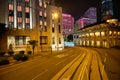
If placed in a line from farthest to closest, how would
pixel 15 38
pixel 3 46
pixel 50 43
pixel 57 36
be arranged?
pixel 57 36 → pixel 50 43 → pixel 15 38 → pixel 3 46

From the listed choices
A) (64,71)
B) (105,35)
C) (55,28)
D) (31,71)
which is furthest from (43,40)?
(64,71)

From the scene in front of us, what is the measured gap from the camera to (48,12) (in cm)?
6494

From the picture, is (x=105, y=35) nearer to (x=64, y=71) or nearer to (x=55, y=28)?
(x=55, y=28)

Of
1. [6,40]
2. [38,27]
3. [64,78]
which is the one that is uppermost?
[38,27]

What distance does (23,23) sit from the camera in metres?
53.0

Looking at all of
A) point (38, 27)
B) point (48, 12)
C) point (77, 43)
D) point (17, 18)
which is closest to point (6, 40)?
point (17, 18)

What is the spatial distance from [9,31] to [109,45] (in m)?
47.4

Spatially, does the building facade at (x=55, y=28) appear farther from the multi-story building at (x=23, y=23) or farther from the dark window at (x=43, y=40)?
the multi-story building at (x=23, y=23)

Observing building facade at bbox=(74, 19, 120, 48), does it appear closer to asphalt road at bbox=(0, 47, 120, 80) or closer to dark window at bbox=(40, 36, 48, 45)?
dark window at bbox=(40, 36, 48, 45)

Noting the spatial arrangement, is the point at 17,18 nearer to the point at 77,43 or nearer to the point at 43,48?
the point at 43,48

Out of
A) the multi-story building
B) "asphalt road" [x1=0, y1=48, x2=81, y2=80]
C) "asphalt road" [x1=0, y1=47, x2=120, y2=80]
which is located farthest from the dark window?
"asphalt road" [x1=0, y1=48, x2=81, y2=80]

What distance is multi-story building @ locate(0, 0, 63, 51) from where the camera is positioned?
161 feet

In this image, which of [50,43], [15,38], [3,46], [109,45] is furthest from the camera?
[109,45]

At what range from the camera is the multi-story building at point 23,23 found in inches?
1932
